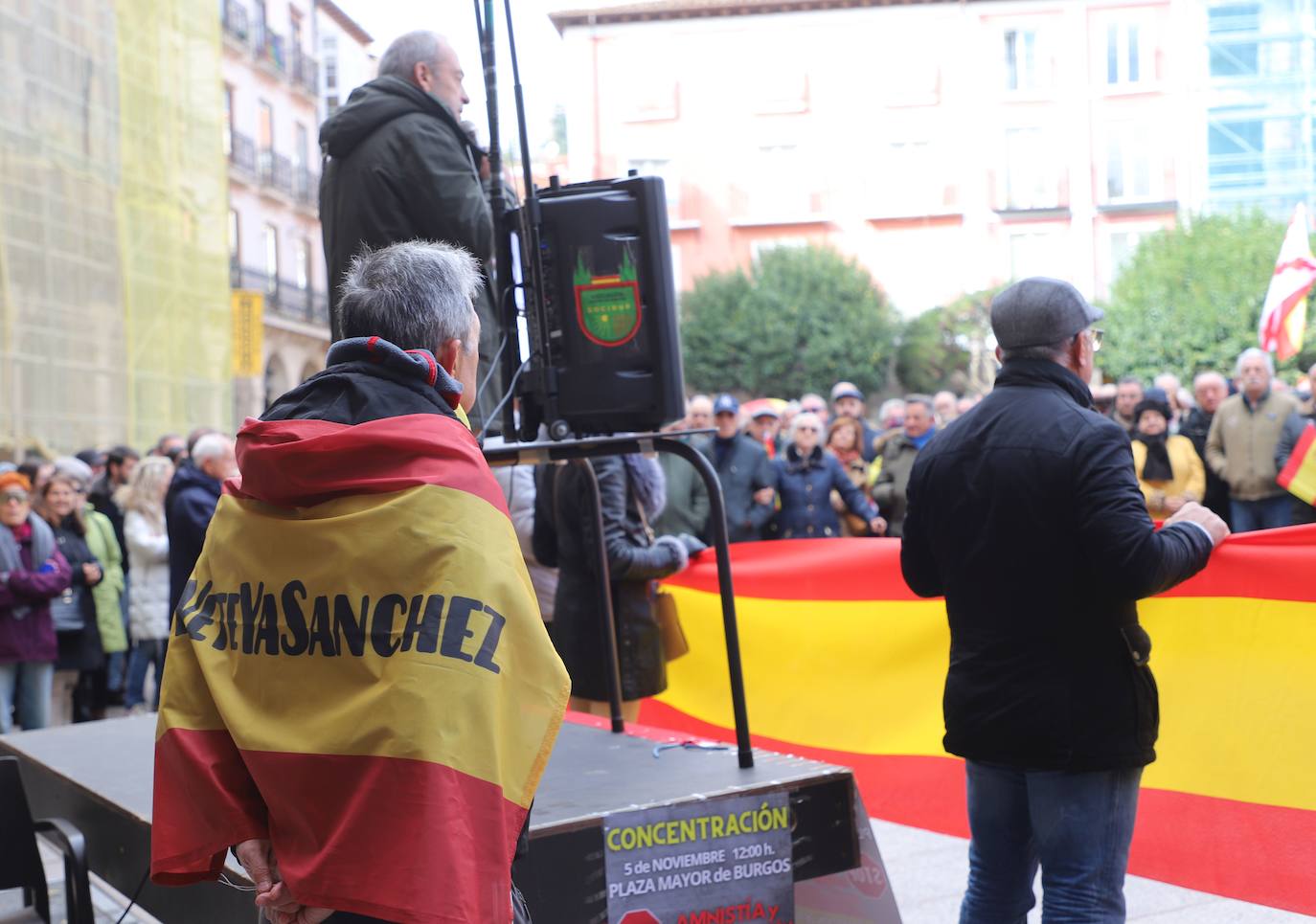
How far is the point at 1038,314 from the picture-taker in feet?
11.6

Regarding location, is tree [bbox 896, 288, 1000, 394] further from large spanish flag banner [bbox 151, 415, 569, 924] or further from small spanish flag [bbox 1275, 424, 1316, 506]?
large spanish flag banner [bbox 151, 415, 569, 924]

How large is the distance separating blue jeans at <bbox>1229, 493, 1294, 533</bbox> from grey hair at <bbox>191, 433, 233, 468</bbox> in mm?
6984

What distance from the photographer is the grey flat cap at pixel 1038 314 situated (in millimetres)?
3545

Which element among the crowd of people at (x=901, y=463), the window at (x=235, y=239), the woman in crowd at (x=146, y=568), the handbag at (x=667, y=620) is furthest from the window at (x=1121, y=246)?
the handbag at (x=667, y=620)

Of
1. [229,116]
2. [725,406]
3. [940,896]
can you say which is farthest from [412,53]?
[229,116]

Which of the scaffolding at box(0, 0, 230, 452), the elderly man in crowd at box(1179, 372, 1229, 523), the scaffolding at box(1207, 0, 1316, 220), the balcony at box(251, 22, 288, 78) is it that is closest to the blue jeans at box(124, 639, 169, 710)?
the scaffolding at box(0, 0, 230, 452)

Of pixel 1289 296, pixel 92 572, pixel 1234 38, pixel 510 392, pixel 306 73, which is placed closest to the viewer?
pixel 510 392

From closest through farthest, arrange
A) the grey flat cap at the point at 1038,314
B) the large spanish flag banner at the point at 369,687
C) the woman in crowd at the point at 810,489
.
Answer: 1. the large spanish flag banner at the point at 369,687
2. the grey flat cap at the point at 1038,314
3. the woman in crowd at the point at 810,489

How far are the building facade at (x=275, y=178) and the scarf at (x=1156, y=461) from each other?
87.6ft

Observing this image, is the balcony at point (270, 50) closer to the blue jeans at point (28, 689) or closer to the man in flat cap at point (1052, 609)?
the blue jeans at point (28, 689)

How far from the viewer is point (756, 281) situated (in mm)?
Answer: 46125

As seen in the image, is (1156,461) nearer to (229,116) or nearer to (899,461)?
(899,461)

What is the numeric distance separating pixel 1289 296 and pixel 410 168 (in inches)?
592

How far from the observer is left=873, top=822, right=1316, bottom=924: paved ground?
4.74 meters
